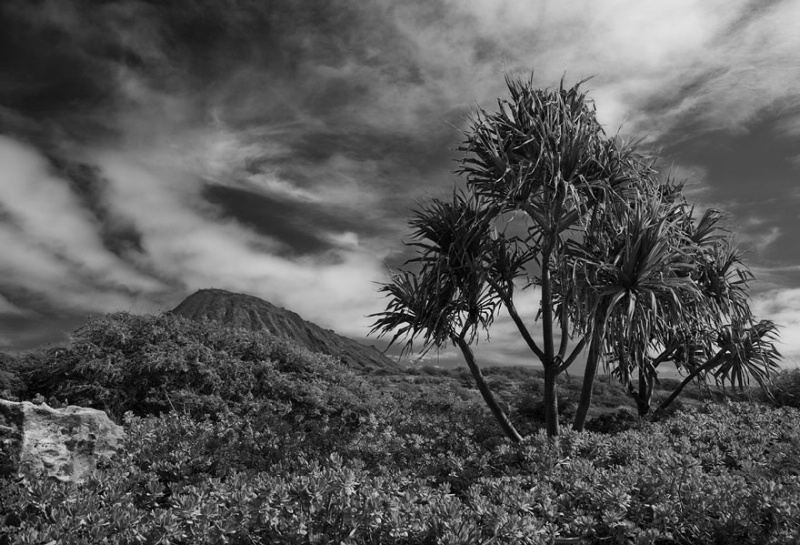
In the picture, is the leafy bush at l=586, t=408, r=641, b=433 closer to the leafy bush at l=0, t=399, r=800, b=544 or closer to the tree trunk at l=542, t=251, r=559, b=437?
the tree trunk at l=542, t=251, r=559, b=437

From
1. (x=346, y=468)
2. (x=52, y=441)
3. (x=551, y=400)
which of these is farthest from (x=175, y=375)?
(x=551, y=400)

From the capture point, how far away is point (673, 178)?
11.1m

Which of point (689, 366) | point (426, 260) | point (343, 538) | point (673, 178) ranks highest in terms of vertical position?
point (673, 178)

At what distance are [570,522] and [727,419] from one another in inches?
253

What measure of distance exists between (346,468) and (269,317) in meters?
39.9

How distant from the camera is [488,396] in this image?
8.67m

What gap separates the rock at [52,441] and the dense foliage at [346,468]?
13.5 inches

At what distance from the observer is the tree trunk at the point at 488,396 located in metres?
8.46

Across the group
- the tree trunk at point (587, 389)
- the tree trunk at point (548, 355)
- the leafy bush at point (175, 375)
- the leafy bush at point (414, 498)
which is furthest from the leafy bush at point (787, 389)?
the leafy bush at point (175, 375)

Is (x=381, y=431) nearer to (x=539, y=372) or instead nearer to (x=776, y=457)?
(x=776, y=457)

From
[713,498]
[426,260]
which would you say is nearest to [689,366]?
[426,260]

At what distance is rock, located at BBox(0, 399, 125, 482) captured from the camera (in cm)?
523

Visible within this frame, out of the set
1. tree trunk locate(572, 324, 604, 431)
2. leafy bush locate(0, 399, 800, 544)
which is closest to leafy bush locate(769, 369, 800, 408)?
tree trunk locate(572, 324, 604, 431)

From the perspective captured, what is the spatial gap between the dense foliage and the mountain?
29.0 meters
